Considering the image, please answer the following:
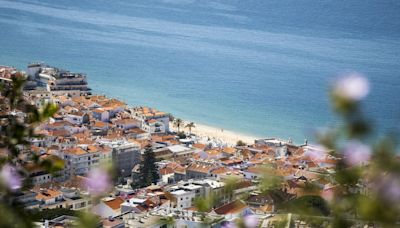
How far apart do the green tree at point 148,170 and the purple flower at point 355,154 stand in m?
13.9

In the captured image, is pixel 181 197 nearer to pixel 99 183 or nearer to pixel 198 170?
pixel 198 170

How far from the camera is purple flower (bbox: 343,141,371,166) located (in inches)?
42.7

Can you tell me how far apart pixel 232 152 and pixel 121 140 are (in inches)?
110

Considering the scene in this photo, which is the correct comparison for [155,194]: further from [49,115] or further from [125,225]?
[49,115]

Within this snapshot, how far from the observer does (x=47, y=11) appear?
5109 cm

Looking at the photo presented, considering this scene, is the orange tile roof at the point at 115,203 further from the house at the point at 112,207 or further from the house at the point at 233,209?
the house at the point at 233,209

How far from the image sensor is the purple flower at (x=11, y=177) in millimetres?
1266

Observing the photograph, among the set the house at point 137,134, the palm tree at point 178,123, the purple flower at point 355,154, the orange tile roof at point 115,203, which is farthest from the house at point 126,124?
the purple flower at point 355,154

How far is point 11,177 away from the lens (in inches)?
51.9

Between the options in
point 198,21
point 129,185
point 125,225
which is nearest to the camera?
point 125,225

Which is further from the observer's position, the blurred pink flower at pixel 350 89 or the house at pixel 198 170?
the house at pixel 198 170

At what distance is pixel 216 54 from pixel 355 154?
124 feet

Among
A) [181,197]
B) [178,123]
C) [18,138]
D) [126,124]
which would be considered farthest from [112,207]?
[18,138]

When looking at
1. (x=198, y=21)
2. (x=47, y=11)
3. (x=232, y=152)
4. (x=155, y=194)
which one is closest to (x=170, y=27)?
(x=198, y=21)
